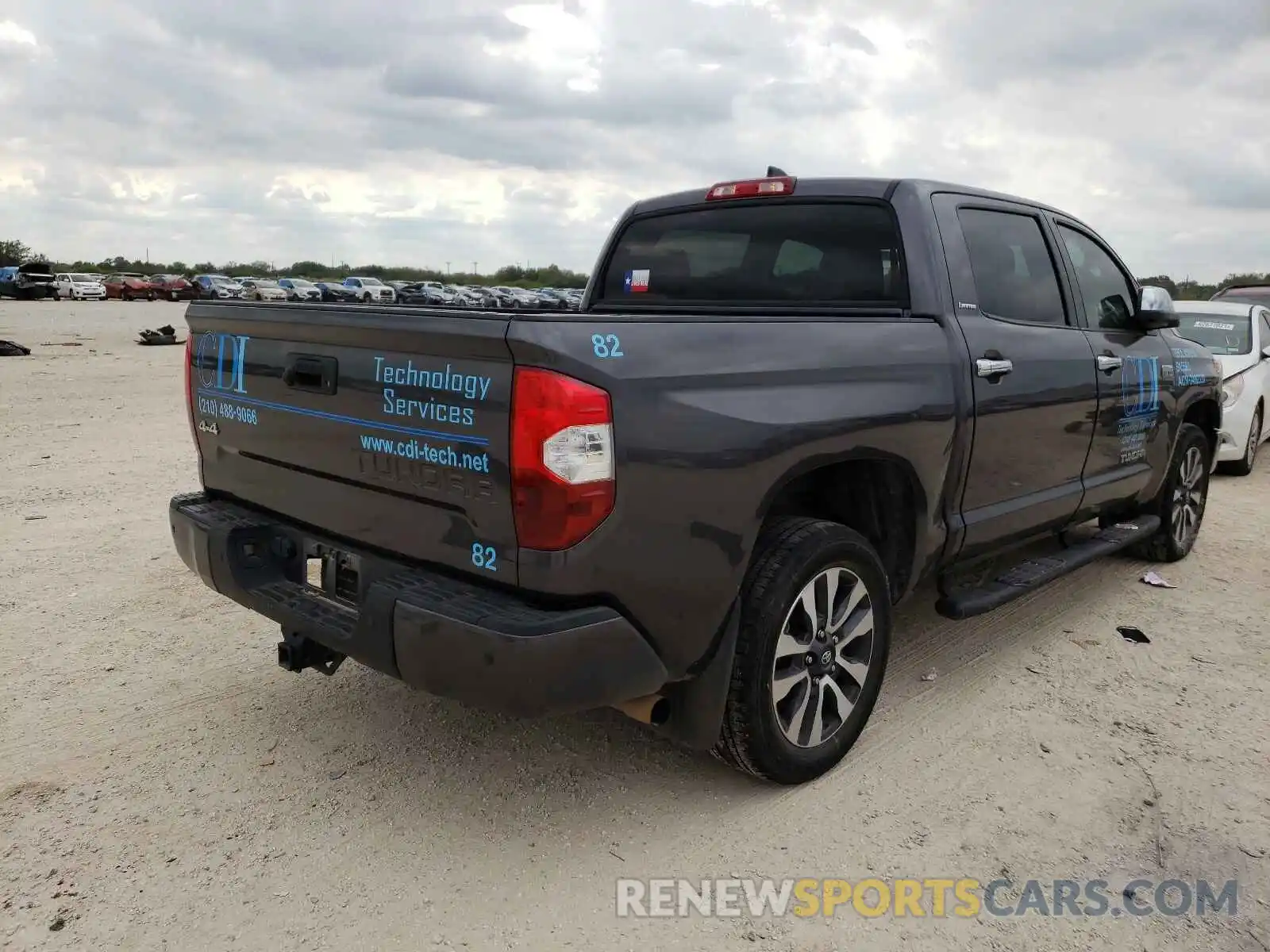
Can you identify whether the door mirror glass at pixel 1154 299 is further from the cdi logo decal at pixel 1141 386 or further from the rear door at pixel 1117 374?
the cdi logo decal at pixel 1141 386

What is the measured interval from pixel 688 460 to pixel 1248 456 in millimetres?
8665

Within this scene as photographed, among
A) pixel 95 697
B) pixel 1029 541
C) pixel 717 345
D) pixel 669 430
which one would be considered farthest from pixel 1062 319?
pixel 95 697

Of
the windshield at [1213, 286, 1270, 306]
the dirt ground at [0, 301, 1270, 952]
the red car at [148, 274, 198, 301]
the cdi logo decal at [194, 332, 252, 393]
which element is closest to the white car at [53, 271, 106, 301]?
the red car at [148, 274, 198, 301]

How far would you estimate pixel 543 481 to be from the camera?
237cm

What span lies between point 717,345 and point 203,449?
80.9 inches

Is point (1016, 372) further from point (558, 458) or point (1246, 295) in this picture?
point (1246, 295)

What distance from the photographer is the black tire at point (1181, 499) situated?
18.6 feet

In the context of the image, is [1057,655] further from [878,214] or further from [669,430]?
[669,430]

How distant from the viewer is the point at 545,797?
3.11 m

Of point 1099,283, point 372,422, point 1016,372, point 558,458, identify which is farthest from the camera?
point 1099,283

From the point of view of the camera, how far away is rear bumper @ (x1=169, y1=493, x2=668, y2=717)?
2.38 meters

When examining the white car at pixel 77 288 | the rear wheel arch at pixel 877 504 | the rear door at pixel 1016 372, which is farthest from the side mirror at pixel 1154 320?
the white car at pixel 77 288

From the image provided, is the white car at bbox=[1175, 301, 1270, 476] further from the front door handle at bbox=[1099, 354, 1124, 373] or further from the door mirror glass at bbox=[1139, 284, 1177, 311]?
the front door handle at bbox=[1099, 354, 1124, 373]

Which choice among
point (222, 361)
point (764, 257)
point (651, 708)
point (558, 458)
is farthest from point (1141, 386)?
point (222, 361)
